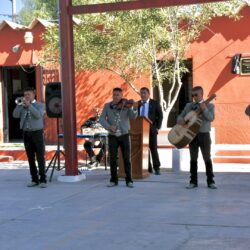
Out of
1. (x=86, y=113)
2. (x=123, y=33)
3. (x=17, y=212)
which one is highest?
(x=123, y=33)

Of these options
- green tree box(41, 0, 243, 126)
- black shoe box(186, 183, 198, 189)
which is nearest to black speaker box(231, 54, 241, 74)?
green tree box(41, 0, 243, 126)

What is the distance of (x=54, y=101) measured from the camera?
11.1 meters

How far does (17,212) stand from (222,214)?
283cm

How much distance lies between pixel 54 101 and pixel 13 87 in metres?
7.32

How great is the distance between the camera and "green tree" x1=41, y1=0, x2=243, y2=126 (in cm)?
1307

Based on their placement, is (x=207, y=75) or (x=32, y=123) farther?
(x=207, y=75)

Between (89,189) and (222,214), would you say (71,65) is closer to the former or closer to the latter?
(89,189)

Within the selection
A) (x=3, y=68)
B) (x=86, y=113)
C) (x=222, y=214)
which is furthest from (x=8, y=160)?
(x=222, y=214)

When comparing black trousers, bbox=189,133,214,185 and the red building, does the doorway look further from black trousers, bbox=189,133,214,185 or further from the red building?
black trousers, bbox=189,133,214,185

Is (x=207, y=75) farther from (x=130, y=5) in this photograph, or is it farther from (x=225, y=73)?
(x=130, y=5)

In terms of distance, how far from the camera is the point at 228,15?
1459 centimetres

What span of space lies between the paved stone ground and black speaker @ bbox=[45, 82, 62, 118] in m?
1.59

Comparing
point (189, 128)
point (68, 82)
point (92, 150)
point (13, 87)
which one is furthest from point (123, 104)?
point (13, 87)

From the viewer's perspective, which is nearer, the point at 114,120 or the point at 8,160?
the point at 114,120
